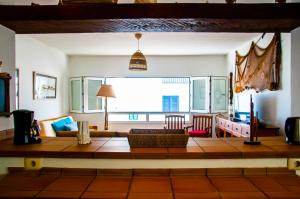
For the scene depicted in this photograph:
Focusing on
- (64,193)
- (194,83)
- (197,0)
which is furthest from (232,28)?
(194,83)

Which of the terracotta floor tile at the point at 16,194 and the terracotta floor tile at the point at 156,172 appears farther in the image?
the terracotta floor tile at the point at 156,172

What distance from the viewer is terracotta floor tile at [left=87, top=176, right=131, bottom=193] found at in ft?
4.27

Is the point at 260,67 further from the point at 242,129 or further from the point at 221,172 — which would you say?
the point at 221,172

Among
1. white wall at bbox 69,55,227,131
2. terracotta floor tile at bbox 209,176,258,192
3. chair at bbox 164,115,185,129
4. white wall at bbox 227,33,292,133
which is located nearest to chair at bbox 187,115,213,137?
chair at bbox 164,115,185,129

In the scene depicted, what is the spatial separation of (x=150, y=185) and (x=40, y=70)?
13.6ft

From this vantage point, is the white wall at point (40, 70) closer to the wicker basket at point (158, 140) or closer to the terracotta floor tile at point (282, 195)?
the wicker basket at point (158, 140)

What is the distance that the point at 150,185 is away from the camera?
4.47 feet

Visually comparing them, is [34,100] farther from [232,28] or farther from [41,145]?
[232,28]

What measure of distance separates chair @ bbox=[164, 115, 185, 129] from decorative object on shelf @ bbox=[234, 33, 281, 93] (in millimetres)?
1548

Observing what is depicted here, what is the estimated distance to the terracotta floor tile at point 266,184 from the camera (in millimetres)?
1309

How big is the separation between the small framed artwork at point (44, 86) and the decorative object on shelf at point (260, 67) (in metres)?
3.84

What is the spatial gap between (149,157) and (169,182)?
0.59 ft

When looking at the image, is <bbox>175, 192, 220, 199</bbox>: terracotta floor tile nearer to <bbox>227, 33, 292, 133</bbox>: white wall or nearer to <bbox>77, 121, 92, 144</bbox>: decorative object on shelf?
<bbox>77, 121, 92, 144</bbox>: decorative object on shelf

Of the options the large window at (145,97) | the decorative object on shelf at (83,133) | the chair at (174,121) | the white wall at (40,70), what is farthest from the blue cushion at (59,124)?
the decorative object on shelf at (83,133)
